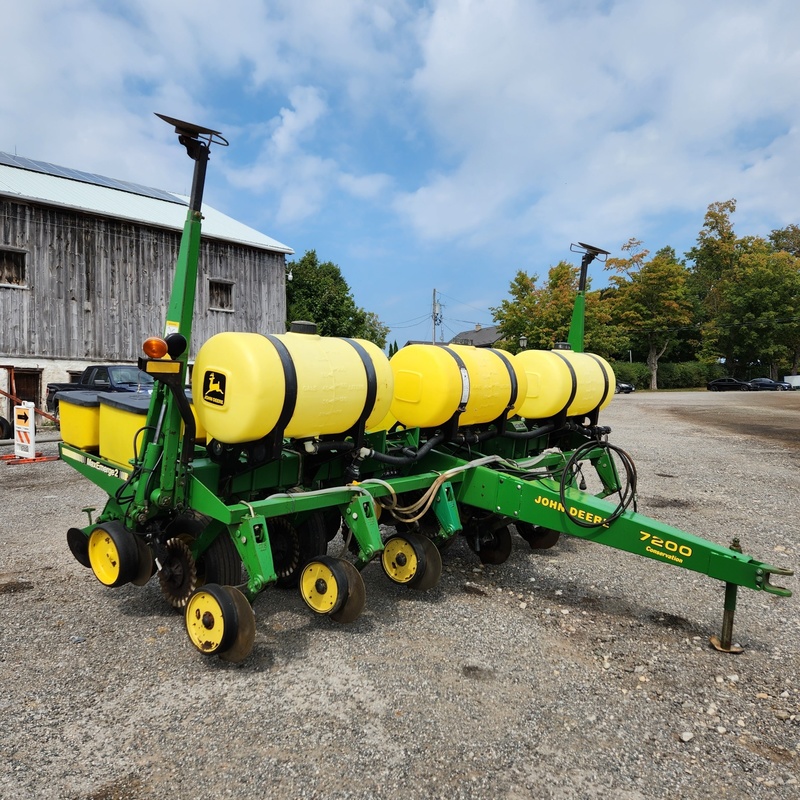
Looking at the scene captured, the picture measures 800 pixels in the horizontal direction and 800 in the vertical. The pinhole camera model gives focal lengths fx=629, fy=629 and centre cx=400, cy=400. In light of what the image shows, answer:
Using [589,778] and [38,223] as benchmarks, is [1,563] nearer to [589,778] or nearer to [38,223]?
[589,778]

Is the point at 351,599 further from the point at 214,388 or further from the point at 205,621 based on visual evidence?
the point at 214,388

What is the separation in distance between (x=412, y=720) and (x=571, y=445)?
4.32 m

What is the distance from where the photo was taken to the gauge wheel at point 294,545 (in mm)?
4694

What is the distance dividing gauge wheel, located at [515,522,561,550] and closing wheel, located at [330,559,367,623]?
95.5 inches

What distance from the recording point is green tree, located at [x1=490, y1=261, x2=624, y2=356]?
4216 cm

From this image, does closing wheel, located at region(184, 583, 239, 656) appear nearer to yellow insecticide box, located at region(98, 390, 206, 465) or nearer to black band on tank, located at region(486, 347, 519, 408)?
yellow insecticide box, located at region(98, 390, 206, 465)

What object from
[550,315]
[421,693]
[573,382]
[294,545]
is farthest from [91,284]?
[550,315]

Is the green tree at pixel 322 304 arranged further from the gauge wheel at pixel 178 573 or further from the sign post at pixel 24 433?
the gauge wheel at pixel 178 573

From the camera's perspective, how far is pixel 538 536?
584cm

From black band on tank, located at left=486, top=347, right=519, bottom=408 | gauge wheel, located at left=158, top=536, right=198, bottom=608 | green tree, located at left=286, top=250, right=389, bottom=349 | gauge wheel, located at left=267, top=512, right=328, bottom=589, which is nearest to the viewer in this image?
gauge wheel, located at left=158, top=536, right=198, bottom=608

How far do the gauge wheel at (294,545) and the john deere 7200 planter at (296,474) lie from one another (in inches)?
0.4

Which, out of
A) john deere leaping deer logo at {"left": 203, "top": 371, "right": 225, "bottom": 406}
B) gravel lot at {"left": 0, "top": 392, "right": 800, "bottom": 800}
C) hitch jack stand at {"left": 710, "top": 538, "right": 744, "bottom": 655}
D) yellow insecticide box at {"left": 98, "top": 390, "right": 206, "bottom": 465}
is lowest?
gravel lot at {"left": 0, "top": 392, "right": 800, "bottom": 800}

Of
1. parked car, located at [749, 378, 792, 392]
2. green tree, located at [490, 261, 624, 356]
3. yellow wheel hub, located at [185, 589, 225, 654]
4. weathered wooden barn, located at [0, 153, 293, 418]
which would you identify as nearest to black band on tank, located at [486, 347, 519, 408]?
yellow wheel hub, located at [185, 589, 225, 654]

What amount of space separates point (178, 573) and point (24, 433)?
798 centimetres
